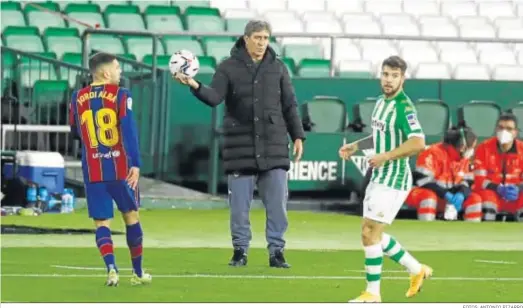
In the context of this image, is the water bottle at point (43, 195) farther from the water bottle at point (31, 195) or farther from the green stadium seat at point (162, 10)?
the green stadium seat at point (162, 10)

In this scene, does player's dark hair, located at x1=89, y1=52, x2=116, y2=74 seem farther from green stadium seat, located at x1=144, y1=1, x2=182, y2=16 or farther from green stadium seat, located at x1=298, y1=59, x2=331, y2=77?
green stadium seat, located at x1=144, y1=1, x2=182, y2=16

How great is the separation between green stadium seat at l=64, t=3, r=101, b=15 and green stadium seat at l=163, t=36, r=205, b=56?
60.9 inches

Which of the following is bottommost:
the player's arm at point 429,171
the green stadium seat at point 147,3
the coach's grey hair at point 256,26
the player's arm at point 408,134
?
the player's arm at point 429,171

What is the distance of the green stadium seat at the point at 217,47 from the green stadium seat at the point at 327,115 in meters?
3.42

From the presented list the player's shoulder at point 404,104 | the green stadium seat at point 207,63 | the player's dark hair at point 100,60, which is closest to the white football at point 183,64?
the player's dark hair at point 100,60

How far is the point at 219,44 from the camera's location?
28.8 meters

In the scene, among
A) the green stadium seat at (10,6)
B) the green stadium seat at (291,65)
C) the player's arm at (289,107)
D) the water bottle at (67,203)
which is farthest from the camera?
the green stadium seat at (10,6)

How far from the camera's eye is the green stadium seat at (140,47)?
27.7m

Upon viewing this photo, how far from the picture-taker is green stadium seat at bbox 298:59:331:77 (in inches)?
1078

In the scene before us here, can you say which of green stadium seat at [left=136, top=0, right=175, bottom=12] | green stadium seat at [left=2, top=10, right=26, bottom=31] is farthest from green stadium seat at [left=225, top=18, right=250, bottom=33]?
green stadium seat at [left=2, top=10, right=26, bottom=31]

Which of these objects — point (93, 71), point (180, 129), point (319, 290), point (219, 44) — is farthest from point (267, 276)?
point (219, 44)

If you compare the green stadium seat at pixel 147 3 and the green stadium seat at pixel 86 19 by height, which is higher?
the green stadium seat at pixel 147 3

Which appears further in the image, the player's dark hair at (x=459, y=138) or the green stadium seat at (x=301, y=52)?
the green stadium seat at (x=301, y=52)

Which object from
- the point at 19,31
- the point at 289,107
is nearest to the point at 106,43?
the point at 19,31
